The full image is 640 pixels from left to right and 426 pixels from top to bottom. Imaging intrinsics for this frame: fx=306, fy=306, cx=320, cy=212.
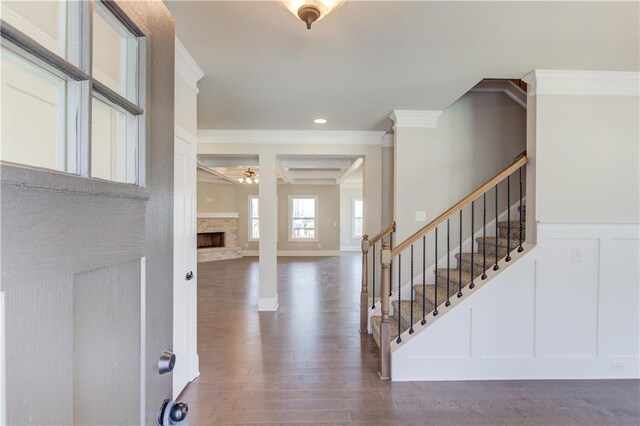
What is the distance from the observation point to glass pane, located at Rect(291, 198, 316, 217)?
1048 centimetres

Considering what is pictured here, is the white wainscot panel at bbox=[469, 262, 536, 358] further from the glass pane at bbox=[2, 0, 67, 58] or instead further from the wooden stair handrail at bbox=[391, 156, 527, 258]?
the glass pane at bbox=[2, 0, 67, 58]

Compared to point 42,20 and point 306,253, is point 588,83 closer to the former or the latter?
point 42,20

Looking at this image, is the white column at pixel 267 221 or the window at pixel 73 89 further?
the white column at pixel 267 221

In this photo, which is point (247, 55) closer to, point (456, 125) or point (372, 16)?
point (372, 16)

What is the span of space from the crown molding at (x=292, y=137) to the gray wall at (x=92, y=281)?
134 inches

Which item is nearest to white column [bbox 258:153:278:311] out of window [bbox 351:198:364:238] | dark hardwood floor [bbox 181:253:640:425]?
dark hardwood floor [bbox 181:253:640:425]

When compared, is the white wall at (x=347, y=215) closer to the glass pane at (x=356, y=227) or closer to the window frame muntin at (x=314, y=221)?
the glass pane at (x=356, y=227)

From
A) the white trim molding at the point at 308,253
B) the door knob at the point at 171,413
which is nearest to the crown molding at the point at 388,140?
the door knob at the point at 171,413

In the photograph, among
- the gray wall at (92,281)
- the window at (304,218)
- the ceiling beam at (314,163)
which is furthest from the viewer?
the window at (304,218)

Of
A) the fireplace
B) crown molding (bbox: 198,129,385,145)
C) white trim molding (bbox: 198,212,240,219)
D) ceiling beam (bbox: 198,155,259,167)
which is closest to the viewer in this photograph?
crown molding (bbox: 198,129,385,145)

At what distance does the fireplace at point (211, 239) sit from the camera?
9.52 meters

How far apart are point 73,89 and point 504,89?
13.5 ft

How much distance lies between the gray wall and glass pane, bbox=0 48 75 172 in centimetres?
6

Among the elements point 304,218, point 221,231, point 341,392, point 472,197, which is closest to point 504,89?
point 472,197
